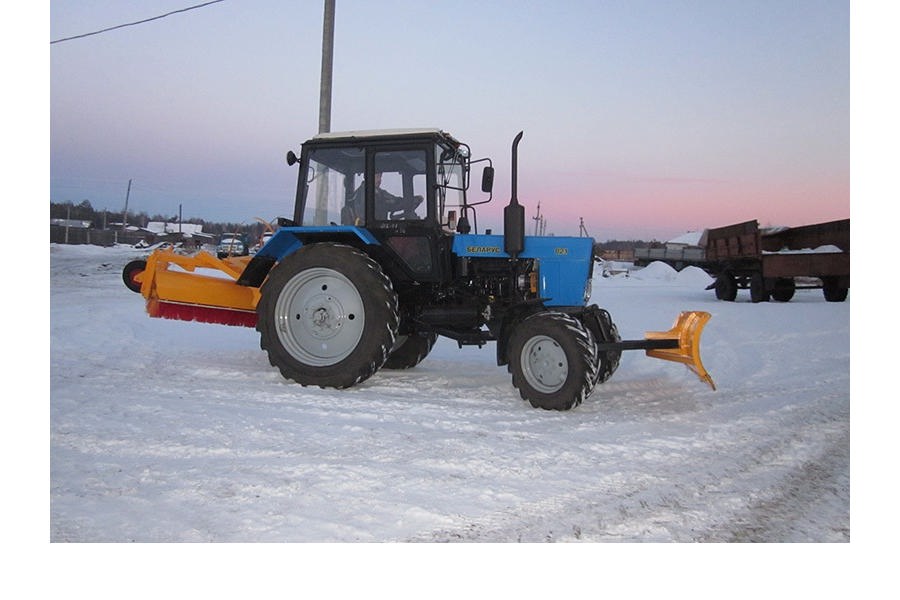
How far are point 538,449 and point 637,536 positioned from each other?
1.02 m

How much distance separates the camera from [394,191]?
5.47 metres

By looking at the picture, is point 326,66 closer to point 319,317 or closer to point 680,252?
point 319,317

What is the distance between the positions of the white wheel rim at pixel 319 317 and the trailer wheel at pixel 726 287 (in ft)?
41.1

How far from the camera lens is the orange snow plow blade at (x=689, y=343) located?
4.81 metres

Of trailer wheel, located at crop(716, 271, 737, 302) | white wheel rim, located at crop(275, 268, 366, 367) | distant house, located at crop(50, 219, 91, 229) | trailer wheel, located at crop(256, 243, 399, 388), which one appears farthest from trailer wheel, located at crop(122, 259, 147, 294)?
trailer wheel, located at crop(716, 271, 737, 302)

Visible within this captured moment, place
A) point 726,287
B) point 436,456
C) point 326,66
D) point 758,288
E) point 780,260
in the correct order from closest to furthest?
point 436,456
point 326,66
point 780,260
point 758,288
point 726,287

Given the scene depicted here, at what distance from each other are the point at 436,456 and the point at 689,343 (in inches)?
96.6

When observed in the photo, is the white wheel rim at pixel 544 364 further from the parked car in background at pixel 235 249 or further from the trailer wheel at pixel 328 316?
the parked car in background at pixel 235 249

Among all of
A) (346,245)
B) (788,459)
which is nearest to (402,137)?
(346,245)

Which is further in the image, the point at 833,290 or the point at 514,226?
the point at 833,290

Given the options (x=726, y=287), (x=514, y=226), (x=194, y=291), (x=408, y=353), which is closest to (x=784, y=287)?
(x=726, y=287)

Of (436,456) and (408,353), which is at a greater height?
(408,353)

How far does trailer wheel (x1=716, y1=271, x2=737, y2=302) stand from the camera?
50.3 ft

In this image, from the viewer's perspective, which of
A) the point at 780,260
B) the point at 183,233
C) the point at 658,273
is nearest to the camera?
the point at 780,260
